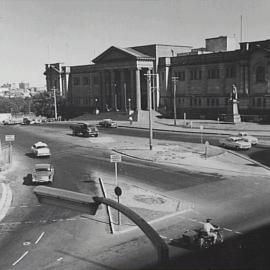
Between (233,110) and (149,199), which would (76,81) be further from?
(149,199)

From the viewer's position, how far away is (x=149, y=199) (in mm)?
30109

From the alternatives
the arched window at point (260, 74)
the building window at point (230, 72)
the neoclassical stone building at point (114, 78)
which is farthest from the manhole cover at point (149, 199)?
the neoclassical stone building at point (114, 78)

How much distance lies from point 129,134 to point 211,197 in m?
36.0

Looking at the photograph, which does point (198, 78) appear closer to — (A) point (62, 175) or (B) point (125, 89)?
(B) point (125, 89)

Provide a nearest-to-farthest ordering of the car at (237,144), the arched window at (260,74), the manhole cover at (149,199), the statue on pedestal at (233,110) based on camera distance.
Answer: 1. the manhole cover at (149,199)
2. the car at (237,144)
3. the statue on pedestal at (233,110)
4. the arched window at (260,74)

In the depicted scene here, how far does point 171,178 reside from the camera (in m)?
36.5

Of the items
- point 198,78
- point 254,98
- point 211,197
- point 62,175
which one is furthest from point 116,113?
point 211,197

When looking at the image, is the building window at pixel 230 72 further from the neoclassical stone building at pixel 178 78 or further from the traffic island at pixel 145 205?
the traffic island at pixel 145 205

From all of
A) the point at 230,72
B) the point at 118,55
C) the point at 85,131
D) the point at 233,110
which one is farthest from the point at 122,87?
the point at 85,131

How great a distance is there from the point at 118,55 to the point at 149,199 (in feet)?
237

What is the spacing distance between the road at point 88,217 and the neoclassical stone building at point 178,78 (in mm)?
38084

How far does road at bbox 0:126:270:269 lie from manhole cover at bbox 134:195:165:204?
1529 mm

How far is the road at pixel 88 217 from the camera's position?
20594 mm

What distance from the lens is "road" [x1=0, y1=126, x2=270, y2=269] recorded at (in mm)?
20594
